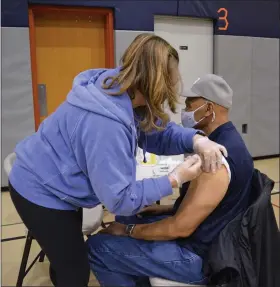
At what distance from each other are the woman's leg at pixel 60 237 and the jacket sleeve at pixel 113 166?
24cm

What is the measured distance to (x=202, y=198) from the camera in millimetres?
1250

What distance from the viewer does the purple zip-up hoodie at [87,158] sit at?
101cm

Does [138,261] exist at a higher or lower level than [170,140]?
lower

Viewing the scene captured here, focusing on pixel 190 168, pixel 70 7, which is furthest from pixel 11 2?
pixel 190 168

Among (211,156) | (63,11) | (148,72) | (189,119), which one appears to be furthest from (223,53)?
(148,72)

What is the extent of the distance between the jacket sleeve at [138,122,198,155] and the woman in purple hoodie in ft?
0.45

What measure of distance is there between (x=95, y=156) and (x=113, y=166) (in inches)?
2.4

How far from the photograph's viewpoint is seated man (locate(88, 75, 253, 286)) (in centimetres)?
126

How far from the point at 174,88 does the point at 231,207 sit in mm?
528

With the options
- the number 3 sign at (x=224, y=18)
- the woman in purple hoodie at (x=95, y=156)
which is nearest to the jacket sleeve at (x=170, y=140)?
the woman in purple hoodie at (x=95, y=156)

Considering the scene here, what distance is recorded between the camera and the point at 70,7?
372cm

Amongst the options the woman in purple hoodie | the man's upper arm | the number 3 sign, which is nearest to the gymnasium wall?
the number 3 sign

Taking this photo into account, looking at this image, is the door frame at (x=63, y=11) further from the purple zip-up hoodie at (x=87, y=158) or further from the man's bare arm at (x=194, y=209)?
the man's bare arm at (x=194, y=209)

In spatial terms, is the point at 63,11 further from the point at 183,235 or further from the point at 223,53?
the point at 183,235
